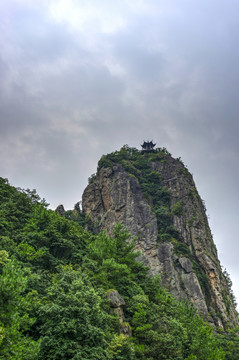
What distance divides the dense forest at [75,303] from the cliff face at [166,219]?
14934 millimetres

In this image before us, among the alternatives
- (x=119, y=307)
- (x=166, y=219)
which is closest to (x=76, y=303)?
(x=119, y=307)

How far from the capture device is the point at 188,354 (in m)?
20.0

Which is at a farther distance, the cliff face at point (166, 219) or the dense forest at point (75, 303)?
the cliff face at point (166, 219)

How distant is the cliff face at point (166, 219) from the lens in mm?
48625

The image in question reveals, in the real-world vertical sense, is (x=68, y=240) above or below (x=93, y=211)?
below

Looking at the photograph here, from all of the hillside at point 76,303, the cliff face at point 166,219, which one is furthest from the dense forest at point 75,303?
the cliff face at point 166,219

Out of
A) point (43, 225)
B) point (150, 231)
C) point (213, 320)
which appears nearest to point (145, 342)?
point (43, 225)

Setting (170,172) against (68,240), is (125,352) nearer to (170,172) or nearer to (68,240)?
(68,240)

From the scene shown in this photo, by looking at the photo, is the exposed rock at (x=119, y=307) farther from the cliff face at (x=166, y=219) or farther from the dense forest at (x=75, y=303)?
the cliff face at (x=166, y=219)

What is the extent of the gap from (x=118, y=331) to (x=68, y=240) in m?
9.73

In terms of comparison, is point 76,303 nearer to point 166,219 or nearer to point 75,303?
point 75,303

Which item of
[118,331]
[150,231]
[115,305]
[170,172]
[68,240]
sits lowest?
[118,331]

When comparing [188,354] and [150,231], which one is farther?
[150,231]

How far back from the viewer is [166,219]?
195ft
